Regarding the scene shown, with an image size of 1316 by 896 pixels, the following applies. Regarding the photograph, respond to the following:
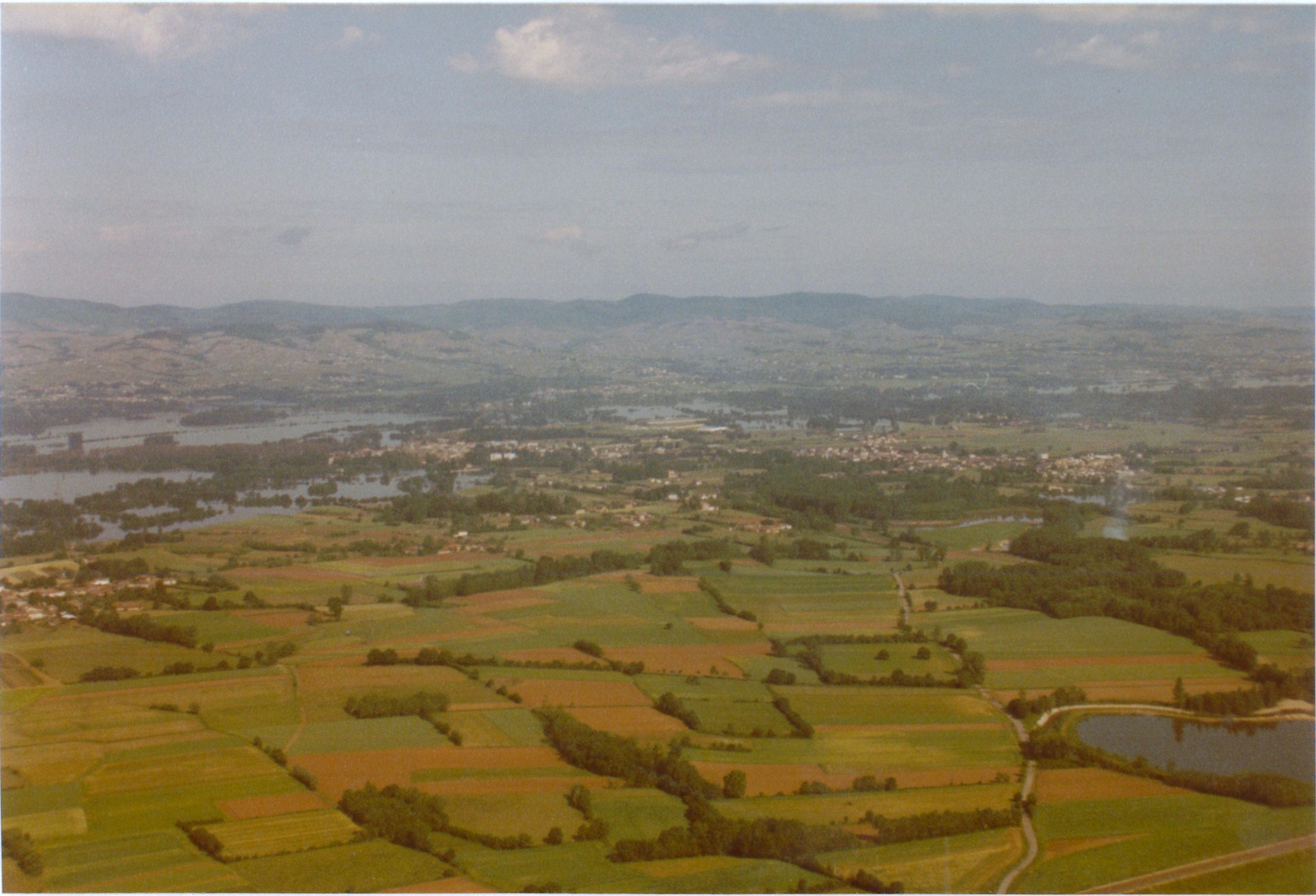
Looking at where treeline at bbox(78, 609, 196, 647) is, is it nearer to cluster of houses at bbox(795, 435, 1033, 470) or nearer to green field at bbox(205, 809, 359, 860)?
green field at bbox(205, 809, 359, 860)

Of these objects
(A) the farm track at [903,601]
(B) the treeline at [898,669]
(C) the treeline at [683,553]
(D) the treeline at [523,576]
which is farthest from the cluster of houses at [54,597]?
(A) the farm track at [903,601]

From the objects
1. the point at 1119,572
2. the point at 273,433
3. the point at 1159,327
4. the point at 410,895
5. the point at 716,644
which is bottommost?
the point at 410,895

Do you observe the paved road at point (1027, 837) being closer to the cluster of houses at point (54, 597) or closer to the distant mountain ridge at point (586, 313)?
the distant mountain ridge at point (586, 313)

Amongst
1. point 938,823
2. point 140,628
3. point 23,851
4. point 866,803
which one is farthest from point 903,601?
point 23,851

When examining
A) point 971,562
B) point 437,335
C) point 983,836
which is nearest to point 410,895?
point 983,836

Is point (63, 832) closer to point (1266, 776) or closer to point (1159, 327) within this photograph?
point (1266, 776)

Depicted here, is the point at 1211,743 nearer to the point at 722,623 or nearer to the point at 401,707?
the point at 722,623
